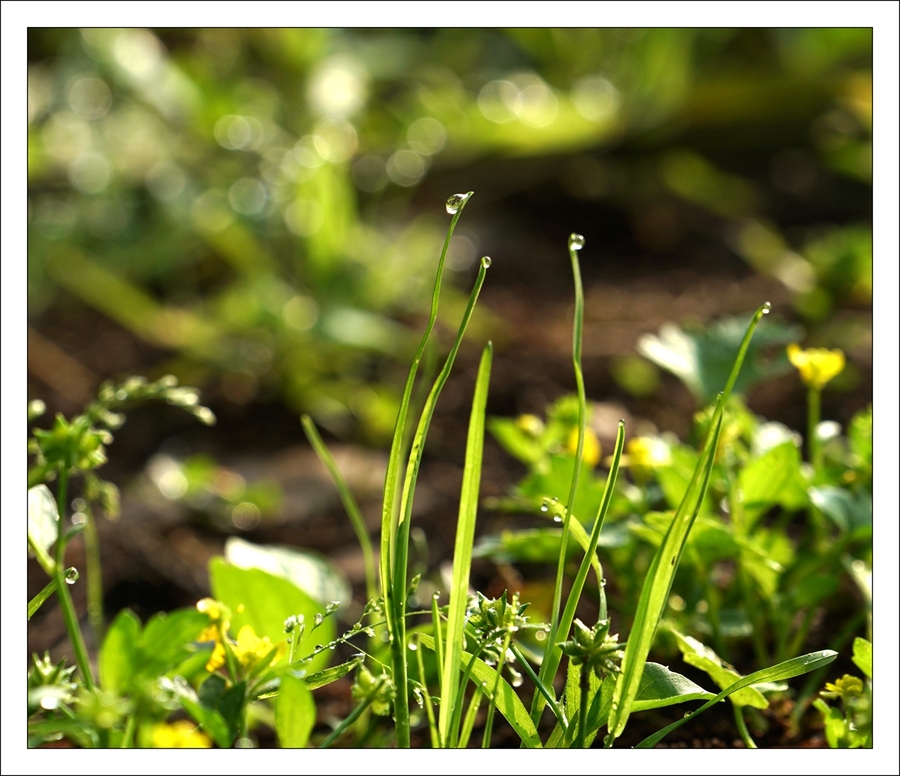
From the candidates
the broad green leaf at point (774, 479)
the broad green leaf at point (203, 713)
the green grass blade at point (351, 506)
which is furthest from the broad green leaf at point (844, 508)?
the broad green leaf at point (203, 713)

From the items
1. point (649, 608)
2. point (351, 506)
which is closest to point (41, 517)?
point (351, 506)

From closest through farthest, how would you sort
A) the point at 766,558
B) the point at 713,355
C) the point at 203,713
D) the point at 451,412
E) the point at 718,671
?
the point at 203,713
the point at 718,671
the point at 766,558
the point at 713,355
the point at 451,412

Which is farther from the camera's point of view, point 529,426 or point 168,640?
point 529,426

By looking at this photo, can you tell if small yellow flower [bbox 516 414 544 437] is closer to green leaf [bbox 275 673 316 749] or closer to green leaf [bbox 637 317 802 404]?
green leaf [bbox 637 317 802 404]

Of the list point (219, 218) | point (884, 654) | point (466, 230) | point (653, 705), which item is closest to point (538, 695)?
point (653, 705)

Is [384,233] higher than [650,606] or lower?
higher

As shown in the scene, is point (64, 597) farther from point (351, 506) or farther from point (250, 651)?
point (351, 506)
